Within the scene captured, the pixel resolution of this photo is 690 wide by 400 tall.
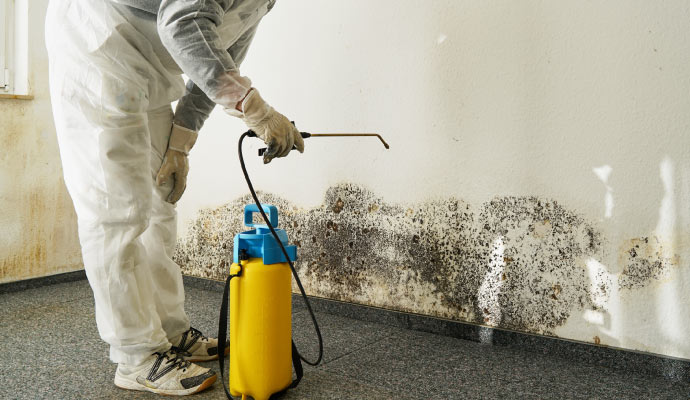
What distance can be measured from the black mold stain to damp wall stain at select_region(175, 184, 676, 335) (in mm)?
21

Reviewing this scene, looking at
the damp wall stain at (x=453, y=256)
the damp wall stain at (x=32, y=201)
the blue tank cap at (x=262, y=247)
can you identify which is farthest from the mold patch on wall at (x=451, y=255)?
the damp wall stain at (x=32, y=201)

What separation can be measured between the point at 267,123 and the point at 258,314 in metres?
0.45

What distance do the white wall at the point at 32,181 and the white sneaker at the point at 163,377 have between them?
138 centimetres

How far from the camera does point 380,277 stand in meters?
1.91

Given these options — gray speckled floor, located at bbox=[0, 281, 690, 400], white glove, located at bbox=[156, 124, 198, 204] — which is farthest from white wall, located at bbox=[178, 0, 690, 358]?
white glove, located at bbox=[156, 124, 198, 204]

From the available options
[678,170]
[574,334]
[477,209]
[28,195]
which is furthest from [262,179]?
[678,170]

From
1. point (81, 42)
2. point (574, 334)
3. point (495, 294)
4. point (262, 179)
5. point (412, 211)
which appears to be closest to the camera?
point (81, 42)

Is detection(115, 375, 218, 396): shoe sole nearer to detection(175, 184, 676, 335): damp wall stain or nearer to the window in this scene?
detection(175, 184, 676, 335): damp wall stain

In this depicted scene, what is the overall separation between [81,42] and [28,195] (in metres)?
1.45

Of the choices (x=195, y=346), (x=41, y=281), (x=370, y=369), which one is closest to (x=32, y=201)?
(x=41, y=281)

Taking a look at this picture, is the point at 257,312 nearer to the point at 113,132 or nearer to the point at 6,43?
the point at 113,132

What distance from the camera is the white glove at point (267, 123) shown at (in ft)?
3.79

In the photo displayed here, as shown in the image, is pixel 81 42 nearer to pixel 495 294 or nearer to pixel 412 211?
pixel 412 211

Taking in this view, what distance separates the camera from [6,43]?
2.30 meters
